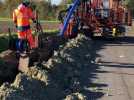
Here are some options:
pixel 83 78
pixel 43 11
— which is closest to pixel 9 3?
pixel 43 11

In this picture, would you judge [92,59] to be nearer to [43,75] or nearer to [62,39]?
[62,39]

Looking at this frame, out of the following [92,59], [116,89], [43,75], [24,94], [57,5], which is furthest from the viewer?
[57,5]

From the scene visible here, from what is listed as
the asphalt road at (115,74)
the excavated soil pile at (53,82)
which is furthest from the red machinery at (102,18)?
the excavated soil pile at (53,82)

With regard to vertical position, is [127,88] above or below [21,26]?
below

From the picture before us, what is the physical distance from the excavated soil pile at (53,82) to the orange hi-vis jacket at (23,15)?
1.55 metres

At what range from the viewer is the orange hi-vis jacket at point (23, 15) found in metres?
17.5

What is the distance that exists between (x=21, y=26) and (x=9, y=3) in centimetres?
5698

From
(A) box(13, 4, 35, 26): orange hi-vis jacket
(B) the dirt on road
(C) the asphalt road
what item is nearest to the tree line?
(C) the asphalt road

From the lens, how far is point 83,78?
49.4ft

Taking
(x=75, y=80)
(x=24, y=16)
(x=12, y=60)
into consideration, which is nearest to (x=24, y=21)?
(x=24, y=16)

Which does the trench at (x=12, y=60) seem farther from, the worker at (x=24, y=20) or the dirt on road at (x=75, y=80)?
the dirt on road at (x=75, y=80)

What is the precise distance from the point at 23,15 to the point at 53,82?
589 cm

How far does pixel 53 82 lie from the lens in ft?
39.8

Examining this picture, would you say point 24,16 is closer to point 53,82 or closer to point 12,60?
point 12,60
